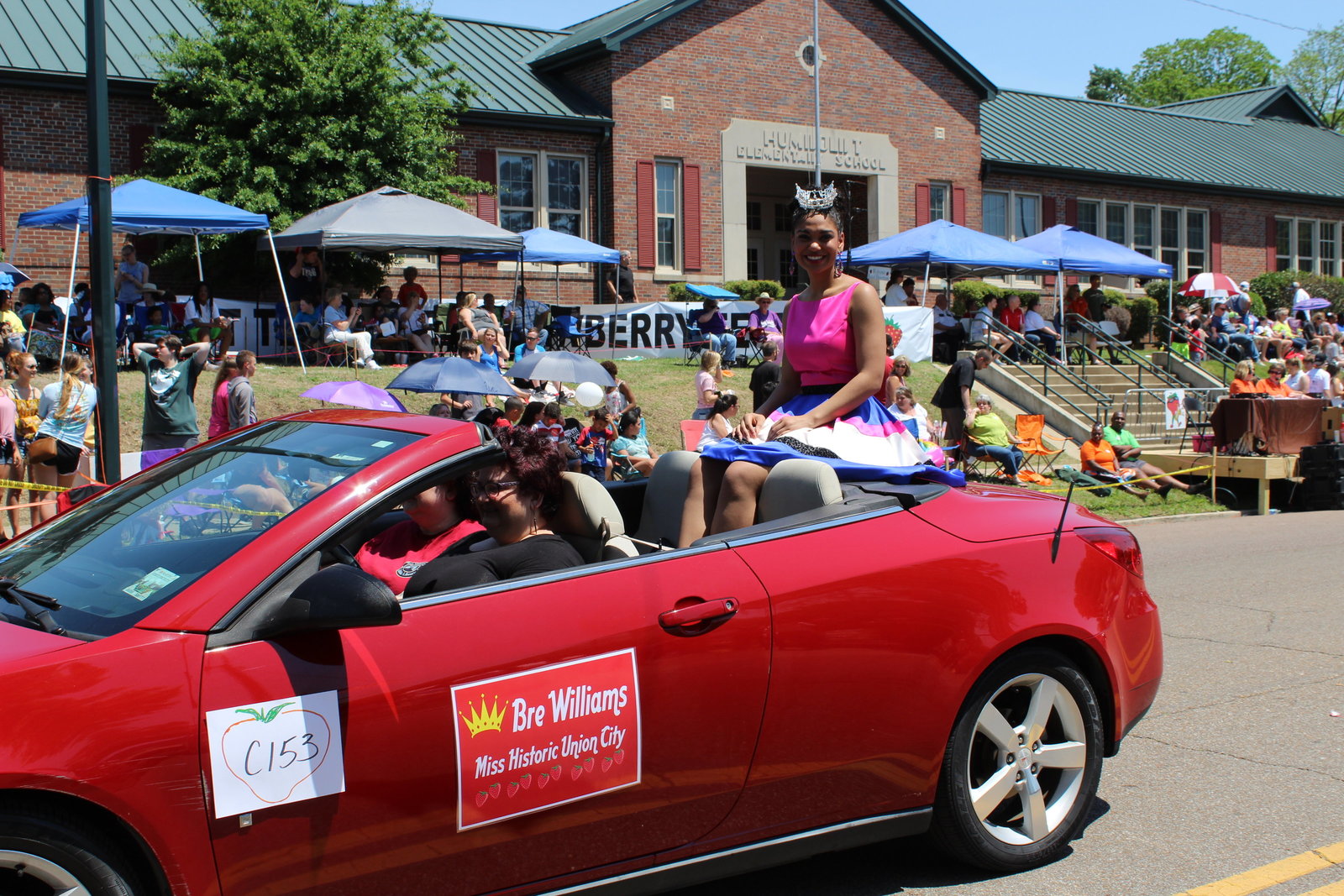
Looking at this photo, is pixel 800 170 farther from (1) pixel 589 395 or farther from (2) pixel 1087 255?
(1) pixel 589 395

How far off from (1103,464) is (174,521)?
14.2 metres

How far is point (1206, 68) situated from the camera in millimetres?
77000

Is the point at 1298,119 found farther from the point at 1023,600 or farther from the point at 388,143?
the point at 1023,600

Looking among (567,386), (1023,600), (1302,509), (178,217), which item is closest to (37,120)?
(178,217)

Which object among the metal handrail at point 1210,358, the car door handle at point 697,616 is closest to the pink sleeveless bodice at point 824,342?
the car door handle at point 697,616

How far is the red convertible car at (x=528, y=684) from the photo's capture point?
268 cm

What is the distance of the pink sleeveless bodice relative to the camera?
16.0 feet

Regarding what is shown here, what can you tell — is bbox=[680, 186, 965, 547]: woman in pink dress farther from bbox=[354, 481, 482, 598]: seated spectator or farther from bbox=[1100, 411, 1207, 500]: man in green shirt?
bbox=[1100, 411, 1207, 500]: man in green shirt

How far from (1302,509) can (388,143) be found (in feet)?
51.1

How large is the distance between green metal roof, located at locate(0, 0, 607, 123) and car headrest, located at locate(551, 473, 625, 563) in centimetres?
2078

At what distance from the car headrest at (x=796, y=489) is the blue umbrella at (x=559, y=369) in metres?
9.70

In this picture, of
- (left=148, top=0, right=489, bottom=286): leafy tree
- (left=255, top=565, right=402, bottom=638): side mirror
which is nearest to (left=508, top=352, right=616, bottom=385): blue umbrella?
(left=148, top=0, right=489, bottom=286): leafy tree

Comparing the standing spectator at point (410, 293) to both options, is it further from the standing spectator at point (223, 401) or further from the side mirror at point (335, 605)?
the side mirror at point (335, 605)

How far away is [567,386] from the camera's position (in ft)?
58.2
